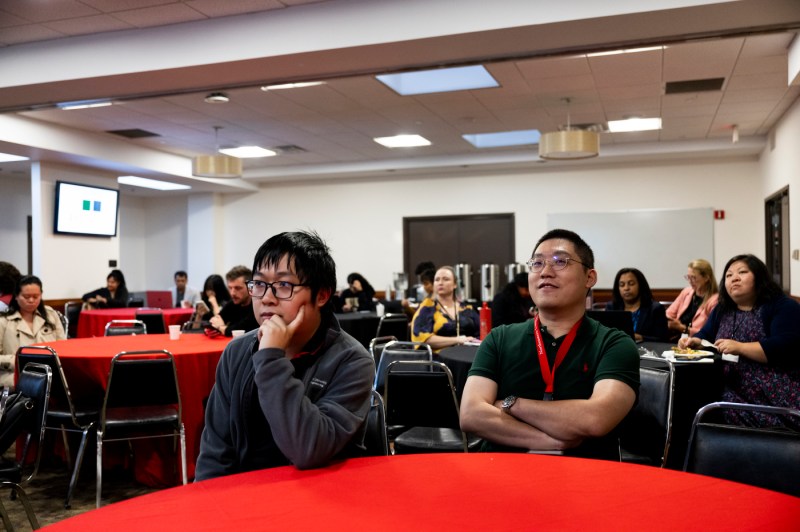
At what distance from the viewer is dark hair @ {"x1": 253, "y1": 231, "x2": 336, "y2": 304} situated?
1.77 meters

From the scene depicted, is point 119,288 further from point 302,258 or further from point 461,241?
point 302,258

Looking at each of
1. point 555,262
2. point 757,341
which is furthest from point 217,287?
point 555,262

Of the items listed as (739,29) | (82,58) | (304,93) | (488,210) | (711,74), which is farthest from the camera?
(488,210)

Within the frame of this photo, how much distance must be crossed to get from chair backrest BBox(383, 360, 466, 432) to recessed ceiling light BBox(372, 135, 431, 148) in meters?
6.59

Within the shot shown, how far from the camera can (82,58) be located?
562cm

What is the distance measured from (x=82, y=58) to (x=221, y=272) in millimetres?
8037

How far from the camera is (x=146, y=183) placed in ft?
40.0

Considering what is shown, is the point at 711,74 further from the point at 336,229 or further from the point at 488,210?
the point at 336,229

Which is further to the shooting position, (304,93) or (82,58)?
(304,93)

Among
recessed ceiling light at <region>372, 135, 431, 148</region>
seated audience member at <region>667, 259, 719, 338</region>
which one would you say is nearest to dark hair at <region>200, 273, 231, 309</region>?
recessed ceiling light at <region>372, 135, 431, 148</region>

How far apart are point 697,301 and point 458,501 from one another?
5.53 metres

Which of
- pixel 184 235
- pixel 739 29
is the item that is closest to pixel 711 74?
pixel 739 29

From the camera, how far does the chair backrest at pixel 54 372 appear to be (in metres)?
3.91

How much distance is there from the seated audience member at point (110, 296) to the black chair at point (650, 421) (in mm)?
7853
